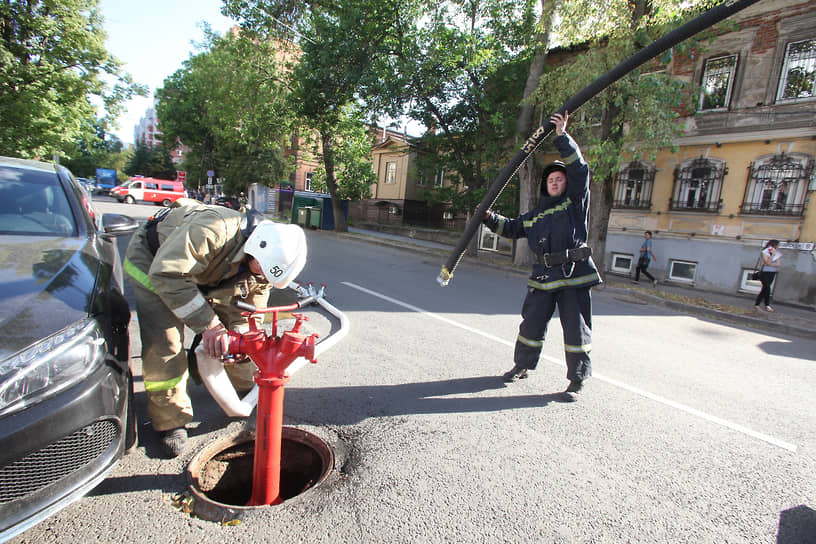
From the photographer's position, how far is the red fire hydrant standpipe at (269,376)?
1911 millimetres

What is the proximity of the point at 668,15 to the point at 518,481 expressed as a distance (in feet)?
35.1

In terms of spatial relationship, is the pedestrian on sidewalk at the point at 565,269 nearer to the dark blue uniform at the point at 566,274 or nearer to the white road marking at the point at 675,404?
the dark blue uniform at the point at 566,274

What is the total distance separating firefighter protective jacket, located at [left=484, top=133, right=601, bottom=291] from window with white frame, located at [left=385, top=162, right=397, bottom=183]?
27.8 meters

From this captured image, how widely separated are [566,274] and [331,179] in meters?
19.1

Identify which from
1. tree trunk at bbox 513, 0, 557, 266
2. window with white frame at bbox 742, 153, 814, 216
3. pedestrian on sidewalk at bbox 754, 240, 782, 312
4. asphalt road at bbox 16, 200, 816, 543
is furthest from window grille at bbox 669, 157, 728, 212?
asphalt road at bbox 16, 200, 816, 543

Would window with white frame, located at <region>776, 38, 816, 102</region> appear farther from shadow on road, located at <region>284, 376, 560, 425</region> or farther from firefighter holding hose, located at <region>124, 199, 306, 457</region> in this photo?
firefighter holding hose, located at <region>124, 199, 306, 457</region>

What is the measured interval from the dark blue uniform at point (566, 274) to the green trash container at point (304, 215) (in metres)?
20.6

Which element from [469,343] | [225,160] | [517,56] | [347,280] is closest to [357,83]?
[517,56]

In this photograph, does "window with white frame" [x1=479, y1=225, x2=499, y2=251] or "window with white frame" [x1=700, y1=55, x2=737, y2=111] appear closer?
"window with white frame" [x1=700, y1=55, x2=737, y2=111]

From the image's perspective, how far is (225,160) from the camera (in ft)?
129

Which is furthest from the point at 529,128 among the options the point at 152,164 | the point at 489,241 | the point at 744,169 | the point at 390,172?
the point at 152,164

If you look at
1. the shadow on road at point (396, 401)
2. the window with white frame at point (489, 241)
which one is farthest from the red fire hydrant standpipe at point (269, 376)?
the window with white frame at point (489, 241)

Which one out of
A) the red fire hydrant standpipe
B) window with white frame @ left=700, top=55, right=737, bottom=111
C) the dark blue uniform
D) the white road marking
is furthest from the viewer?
window with white frame @ left=700, top=55, right=737, bottom=111

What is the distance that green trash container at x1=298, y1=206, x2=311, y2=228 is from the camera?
2319 centimetres
